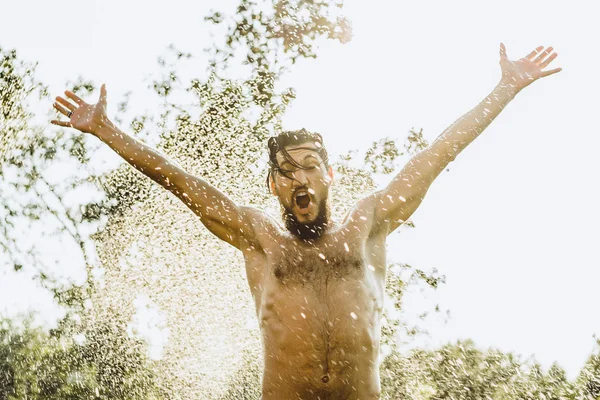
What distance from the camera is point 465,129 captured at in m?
2.71

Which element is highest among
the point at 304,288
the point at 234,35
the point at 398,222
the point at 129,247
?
the point at 234,35

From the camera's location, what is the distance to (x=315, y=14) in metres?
12.5

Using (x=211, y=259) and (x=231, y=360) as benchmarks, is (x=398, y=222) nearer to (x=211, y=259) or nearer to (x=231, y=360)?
(x=211, y=259)

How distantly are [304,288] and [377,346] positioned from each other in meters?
0.42

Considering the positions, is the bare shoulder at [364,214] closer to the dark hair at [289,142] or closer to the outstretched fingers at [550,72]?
the dark hair at [289,142]

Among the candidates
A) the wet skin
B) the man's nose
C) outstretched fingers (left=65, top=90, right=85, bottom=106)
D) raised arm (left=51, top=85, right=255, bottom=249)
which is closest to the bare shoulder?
the wet skin

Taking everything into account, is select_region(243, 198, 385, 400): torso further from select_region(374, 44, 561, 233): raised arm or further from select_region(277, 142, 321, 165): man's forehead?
select_region(277, 142, 321, 165): man's forehead

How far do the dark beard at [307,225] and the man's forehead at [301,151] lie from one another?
10.6 inches

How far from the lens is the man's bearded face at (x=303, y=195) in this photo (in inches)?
105

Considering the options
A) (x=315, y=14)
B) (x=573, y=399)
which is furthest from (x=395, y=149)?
(x=573, y=399)

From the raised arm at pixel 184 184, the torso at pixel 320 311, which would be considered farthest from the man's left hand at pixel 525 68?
the raised arm at pixel 184 184

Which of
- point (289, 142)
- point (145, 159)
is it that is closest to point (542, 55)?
point (289, 142)

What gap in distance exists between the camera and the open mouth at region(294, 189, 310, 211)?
2.68 m

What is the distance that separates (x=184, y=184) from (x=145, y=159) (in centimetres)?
23
